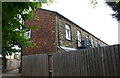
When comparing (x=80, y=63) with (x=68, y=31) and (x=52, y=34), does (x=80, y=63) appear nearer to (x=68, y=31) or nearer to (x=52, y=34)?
(x=52, y=34)

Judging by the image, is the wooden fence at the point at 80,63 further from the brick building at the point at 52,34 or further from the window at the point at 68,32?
the window at the point at 68,32

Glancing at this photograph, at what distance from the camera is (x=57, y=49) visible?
10.3 meters

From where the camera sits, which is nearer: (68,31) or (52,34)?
(52,34)

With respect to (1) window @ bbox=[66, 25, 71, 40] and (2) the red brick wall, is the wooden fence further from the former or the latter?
(1) window @ bbox=[66, 25, 71, 40]

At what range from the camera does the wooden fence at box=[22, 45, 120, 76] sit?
4574mm

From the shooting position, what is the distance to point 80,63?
568cm

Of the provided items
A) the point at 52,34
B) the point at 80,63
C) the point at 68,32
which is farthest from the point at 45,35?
the point at 80,63

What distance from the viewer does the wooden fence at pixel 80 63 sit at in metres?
4.57

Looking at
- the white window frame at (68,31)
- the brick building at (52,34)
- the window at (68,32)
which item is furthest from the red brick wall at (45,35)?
Answer: the window at (68,32)

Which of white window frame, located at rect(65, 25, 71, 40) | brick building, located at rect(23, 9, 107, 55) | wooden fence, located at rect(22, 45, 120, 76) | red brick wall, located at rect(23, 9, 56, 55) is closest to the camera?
wooden fence, located at rect(22, 45, 120, 76)

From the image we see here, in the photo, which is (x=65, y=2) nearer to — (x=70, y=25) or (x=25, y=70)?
(x=25, y=70)

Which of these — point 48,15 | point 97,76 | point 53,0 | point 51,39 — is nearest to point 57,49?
point 51,39

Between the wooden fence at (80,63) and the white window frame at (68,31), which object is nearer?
the wooden fence at (80,63)

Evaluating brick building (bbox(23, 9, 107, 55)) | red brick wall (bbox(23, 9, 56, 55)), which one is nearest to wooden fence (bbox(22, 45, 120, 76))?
red brick wall (bbox(23, 9, 56, 55))
